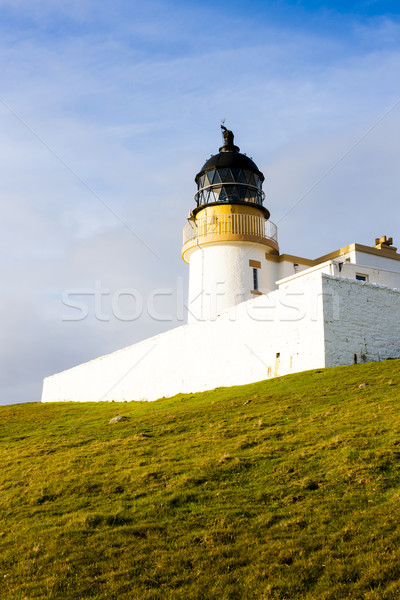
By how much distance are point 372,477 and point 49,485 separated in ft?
19.8

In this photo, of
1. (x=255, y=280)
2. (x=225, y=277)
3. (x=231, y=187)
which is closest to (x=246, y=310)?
(x=225, y=277)

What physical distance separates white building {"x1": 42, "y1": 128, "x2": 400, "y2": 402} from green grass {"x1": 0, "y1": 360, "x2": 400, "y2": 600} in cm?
432

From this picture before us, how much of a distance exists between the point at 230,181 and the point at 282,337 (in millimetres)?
13703

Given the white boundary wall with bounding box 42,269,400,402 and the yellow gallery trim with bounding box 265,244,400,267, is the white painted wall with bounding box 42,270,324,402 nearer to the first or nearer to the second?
the white boundary wall with bounding box 42,269,400,402

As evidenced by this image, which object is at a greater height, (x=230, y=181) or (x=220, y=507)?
(x=230, y=181)

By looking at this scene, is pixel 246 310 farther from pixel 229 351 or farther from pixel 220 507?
pixel 220 507

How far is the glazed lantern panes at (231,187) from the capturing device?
31734 mm

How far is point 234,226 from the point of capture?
31.0 meters

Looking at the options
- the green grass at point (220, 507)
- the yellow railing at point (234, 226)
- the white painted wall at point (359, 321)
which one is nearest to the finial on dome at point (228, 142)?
the yellow railing at point (234, 226)

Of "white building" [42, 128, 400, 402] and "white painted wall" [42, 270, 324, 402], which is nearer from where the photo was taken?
"white building" [42, 128, 400, 402]

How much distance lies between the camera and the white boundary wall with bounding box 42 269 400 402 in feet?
63.2

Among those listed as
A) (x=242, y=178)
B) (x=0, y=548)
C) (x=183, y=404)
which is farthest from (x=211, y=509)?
(x=242, y=178)

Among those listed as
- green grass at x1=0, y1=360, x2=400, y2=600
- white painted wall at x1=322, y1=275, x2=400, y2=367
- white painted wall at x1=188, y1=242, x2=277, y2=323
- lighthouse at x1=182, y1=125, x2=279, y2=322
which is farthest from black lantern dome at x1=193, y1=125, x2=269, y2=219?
green grass at x1=0, y1=360, x2=400, y2=600

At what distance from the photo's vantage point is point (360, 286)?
789 inches
